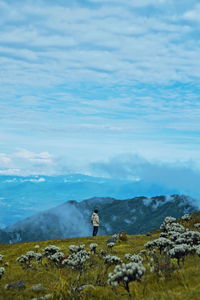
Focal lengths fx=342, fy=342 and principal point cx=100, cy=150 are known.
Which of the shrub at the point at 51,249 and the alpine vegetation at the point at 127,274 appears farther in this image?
the shrub at the point at 51,249

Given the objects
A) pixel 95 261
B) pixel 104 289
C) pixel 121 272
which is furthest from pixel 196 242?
pixel 121 272

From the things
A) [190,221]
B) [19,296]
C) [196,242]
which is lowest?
[19,296]

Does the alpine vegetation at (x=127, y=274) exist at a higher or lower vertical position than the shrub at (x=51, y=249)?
lower

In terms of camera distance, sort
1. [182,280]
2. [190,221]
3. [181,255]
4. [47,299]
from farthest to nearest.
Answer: [190,221], [181,255], [182,280], [47,299]

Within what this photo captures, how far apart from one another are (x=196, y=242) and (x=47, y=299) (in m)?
11.1

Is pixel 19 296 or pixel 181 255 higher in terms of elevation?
pixel 181 255

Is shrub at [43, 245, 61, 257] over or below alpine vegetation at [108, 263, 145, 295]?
over

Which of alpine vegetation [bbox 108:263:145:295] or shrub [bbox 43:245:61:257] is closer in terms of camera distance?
alpine vegetation [bbox 108:263:145:295]

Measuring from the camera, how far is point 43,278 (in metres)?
18.9

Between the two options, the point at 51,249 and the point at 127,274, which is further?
the point at 51,249

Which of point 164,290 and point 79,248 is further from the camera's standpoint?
point 79,248

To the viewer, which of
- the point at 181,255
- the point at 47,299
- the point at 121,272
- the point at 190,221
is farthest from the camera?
the point at 190,221

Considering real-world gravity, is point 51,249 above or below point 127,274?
above

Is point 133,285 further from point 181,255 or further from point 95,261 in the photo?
point 95,261
